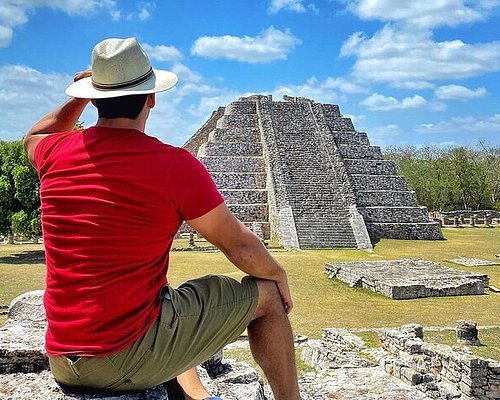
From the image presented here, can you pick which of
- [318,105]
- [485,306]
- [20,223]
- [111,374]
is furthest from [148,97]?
[318,105]

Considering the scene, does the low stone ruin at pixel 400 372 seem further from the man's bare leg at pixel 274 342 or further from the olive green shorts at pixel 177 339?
the olive green shorts at pixel 177 339

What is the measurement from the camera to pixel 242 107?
1740 inches

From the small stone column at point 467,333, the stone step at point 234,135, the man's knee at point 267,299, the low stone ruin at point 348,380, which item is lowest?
the small stone column at point 467,333

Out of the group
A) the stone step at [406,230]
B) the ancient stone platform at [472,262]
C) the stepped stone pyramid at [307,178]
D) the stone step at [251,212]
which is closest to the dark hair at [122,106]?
the ancient stone platform at [472,262]

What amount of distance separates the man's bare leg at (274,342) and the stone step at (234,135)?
37.0 m

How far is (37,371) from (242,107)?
136 feet

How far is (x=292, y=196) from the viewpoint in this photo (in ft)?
112

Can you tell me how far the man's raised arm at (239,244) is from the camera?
9.21 ft

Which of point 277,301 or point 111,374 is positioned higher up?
point 277,301

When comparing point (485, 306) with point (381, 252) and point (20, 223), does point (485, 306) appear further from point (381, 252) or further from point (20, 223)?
point (20, 223)

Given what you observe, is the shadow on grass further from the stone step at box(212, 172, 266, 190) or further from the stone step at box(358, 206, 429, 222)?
the stone step at box(358, 206, 429, 222)

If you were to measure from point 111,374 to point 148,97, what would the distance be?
131 cm

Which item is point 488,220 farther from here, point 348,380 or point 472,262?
point 348,380

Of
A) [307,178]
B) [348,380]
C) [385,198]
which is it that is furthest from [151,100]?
[307,178]
